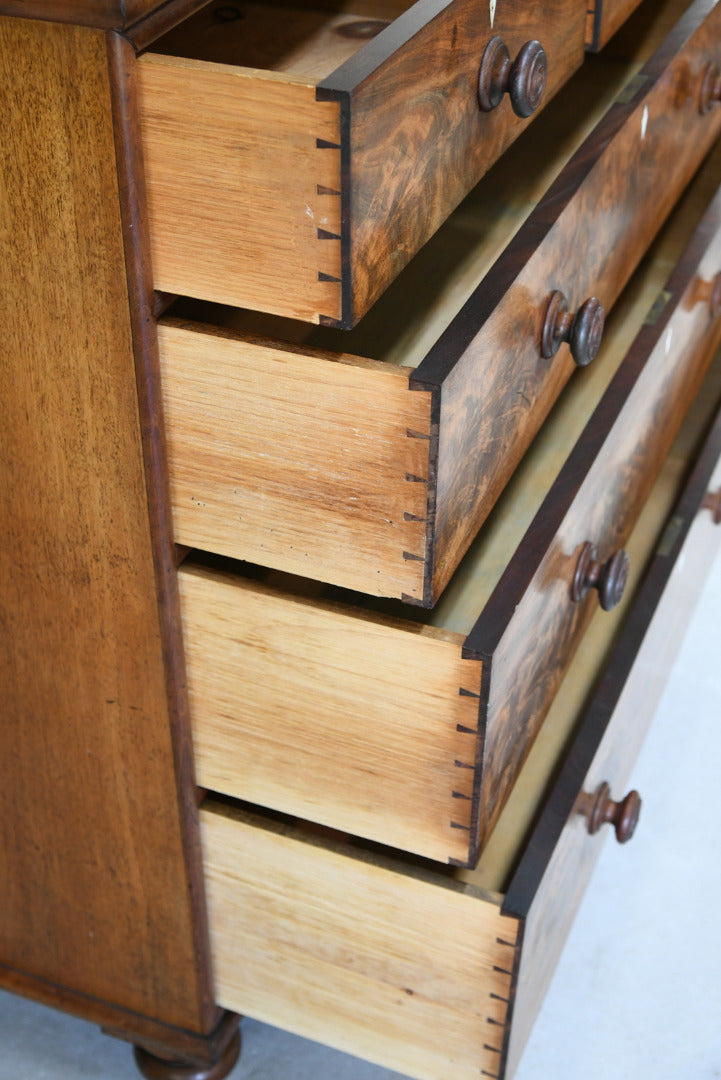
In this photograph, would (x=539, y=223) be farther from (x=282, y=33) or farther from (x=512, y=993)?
(x=512, y=993)

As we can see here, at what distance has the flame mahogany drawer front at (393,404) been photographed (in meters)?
0.60

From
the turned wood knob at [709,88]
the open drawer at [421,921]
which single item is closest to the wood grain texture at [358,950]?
the open drawer at [421,921]

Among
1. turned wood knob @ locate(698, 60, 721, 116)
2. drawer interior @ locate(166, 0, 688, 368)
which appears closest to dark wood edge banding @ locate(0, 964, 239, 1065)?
drawer interior @ locate(166, 0, 688, 368)

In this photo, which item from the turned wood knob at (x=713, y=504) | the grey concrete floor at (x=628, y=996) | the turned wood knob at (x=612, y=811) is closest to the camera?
the turned wood knob at (x=612, y=811)

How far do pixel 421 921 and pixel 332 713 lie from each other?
14 cm

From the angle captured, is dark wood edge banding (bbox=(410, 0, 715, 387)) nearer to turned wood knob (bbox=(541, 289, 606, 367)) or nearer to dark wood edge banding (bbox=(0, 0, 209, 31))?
turned wood knob (bbox=(541, 289, 606, 367))

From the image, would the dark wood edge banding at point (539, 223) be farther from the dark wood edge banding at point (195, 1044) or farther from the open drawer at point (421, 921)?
the dark wood edge banding at point (195, 1044)

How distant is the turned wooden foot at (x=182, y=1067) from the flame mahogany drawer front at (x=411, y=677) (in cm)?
26

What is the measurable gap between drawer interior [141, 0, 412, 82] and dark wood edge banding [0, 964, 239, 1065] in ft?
2.01

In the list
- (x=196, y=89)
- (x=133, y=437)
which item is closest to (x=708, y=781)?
(x=133, y=437)

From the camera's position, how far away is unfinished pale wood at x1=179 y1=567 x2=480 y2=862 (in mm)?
675

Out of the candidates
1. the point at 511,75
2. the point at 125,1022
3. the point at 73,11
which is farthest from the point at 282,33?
the point at 125,1022

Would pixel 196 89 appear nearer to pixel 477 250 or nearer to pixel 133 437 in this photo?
pixel 133 437

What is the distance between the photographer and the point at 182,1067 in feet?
3.07
